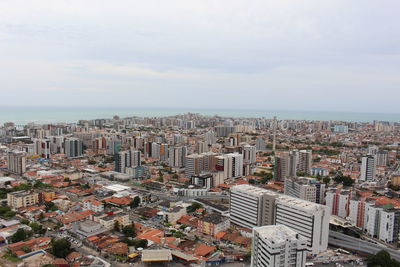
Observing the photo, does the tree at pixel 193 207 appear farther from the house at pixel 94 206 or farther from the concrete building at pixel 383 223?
the concrete building at pixel 383 223

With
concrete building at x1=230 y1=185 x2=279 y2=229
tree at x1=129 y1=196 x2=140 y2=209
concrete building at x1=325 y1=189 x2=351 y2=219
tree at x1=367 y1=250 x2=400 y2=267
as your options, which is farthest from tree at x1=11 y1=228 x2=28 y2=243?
concrete building at x1=325 y1=189 x2=351 y2=219

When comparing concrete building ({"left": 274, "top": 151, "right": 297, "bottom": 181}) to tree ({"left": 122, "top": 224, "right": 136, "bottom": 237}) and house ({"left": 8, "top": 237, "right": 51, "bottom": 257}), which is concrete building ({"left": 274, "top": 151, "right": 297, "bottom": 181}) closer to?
tree ({"left": 122, "top": 224, "right": 136, "bottom": 237})

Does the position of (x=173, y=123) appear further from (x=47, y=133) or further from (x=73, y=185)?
(x=73, y=185)

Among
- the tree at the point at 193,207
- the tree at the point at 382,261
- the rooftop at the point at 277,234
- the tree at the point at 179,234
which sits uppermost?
the rooftop at the point at 277,234

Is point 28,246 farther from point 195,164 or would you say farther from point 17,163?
point 17,163

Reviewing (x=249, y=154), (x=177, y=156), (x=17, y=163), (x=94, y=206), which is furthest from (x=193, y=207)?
(x=17, y=163)

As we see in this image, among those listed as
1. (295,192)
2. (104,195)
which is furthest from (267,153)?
(104,195)

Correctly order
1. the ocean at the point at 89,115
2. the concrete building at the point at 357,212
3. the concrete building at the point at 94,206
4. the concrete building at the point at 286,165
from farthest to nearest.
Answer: the ocean at the point at 89,115 < the concrete building at the point at 286,165 < the concrete building at the point at 94,206 < the concrete building at the point at 357,212

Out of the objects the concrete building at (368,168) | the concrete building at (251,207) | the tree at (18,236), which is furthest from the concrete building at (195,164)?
the tree at (18,236)
